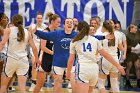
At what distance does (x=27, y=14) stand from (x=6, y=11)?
0.80 m

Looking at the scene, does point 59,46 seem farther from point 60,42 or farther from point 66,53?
point 66,53

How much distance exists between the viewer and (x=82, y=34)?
702 centimetres

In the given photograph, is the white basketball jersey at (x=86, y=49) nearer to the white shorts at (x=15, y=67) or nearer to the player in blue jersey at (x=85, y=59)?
the player in blue jersey at (x=85, y=59)

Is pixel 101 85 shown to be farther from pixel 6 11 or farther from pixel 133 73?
pixel 6 11

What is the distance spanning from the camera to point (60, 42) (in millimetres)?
8281

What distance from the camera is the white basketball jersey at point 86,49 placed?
696 centimetres

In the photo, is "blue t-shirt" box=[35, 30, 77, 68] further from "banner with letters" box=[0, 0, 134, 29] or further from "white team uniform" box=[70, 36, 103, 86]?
"banner with letters" box=[0, 0, 134, 29]

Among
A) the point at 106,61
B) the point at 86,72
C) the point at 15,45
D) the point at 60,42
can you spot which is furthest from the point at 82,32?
the point at 106,61

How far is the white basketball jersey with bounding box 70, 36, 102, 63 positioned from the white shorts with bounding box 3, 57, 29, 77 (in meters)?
1.34

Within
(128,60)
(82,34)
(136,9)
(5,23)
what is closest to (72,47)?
(82,34)

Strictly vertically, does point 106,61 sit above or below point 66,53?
below

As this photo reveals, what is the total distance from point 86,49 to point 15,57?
1681 mm

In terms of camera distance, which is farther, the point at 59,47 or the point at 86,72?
the point at 59,47

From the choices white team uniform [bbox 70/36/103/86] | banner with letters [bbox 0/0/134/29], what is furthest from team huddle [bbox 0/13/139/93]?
banner with letters [bbox 0/0/134/29]
